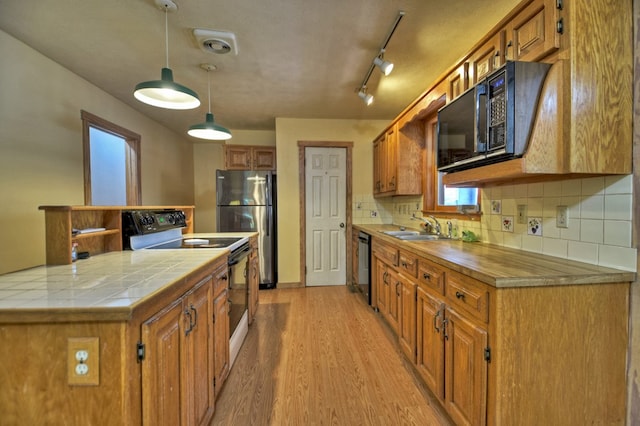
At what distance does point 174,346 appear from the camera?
1103 millimetres

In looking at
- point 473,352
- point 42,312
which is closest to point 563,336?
point 473,352

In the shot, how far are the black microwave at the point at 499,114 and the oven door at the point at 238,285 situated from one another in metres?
1.66

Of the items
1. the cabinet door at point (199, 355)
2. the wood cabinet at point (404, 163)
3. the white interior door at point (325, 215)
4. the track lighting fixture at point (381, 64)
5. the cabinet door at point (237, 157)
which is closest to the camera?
the cabinet door at point (199, 355)

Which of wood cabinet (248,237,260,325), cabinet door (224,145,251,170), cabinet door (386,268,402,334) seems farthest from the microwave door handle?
cabinet door (224,145,251,170)

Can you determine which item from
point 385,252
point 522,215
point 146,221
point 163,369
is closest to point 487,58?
point 522,215

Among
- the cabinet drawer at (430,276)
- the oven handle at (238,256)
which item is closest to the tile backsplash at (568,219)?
the cabinet drawer at (430,276)

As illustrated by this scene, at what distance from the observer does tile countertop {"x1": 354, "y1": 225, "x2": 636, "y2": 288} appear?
43.5 inches

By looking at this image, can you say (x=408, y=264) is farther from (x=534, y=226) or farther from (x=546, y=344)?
(x=546, y=344)

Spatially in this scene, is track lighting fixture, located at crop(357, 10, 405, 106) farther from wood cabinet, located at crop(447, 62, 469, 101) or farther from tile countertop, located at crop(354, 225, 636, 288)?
tile countertop, located at crop(354, 225, 636, 288)

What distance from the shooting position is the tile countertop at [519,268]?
1105 mm

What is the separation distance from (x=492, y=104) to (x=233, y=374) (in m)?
2.32

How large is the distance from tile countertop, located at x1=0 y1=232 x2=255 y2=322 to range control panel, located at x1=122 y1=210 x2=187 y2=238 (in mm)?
276

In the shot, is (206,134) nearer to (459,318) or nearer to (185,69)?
(185,69)

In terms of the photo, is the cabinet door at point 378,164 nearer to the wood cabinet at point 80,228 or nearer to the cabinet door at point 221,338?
the cabinet door at point 221,338
